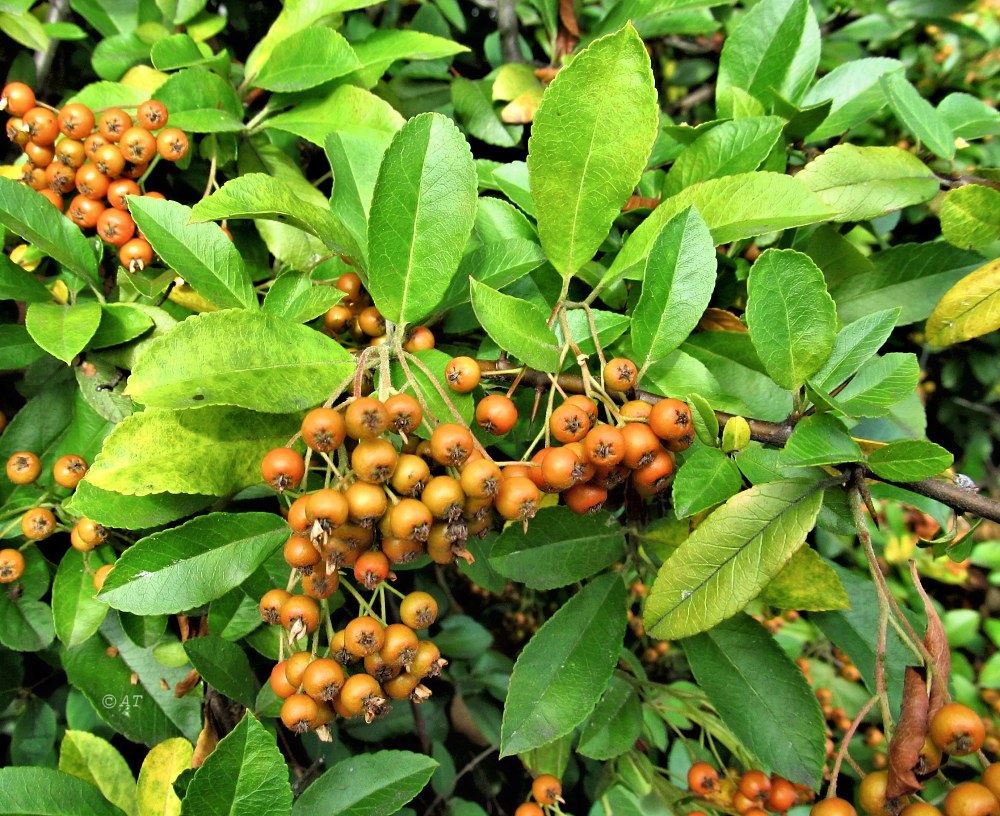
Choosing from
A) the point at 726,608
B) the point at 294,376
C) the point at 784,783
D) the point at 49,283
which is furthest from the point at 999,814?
the point at 49,283

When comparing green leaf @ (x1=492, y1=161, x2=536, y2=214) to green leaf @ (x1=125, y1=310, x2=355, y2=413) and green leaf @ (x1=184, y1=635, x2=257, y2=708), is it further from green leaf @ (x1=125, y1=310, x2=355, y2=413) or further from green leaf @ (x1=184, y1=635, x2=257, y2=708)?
green leaf @ (x1=184, y1=635, x2=257, y2=708)

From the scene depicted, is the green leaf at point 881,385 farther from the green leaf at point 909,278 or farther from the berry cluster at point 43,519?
the berry cluster at point 43,519

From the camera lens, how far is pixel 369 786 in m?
1.15

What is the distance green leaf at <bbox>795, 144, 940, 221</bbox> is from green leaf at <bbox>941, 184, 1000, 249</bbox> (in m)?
0.07

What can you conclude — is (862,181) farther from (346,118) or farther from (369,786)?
(369,786)

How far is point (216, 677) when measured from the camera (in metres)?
1.17

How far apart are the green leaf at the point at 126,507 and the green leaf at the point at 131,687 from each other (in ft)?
1.68

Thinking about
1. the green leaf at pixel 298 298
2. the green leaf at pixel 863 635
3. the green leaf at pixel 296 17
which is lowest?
the green leaf at pixel 863 635

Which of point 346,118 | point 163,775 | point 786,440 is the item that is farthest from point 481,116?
point 163,775

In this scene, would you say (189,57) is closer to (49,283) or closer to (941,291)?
(49,283)

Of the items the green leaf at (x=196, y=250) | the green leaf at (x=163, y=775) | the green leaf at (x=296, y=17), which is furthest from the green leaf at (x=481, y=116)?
the green leaf at (x=163, y=775)

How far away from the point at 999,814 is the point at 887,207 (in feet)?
3.23

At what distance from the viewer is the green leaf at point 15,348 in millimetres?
1281

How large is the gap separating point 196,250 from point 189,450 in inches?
13.2
